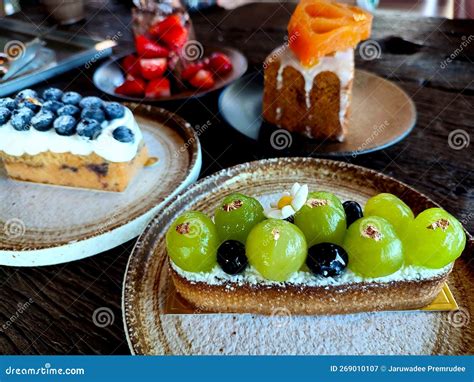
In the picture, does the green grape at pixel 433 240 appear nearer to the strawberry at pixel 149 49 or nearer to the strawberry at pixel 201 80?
the strawberry at pixel 201 80

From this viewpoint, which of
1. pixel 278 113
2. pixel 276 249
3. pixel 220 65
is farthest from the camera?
pixel 220 65

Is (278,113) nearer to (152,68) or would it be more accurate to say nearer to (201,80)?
(201,80)

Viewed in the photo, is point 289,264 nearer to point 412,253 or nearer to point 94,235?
point 412,253

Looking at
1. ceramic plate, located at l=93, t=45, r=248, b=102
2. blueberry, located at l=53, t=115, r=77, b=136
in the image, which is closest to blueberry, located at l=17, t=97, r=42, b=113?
blueberry, located at l=53, t=115, r=77, b=136

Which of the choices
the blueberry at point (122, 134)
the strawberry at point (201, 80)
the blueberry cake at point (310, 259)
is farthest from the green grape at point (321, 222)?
the strawberry at point (201, 80)

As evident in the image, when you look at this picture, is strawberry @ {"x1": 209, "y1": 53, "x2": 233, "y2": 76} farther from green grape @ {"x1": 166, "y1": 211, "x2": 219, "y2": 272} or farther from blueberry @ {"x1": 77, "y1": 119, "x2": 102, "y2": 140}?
green grape @ {"x1": 166, "y1": 211, "x2": 219, "y2": 272}

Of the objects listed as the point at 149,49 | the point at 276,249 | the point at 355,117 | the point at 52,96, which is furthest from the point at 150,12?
the point at 276,249
